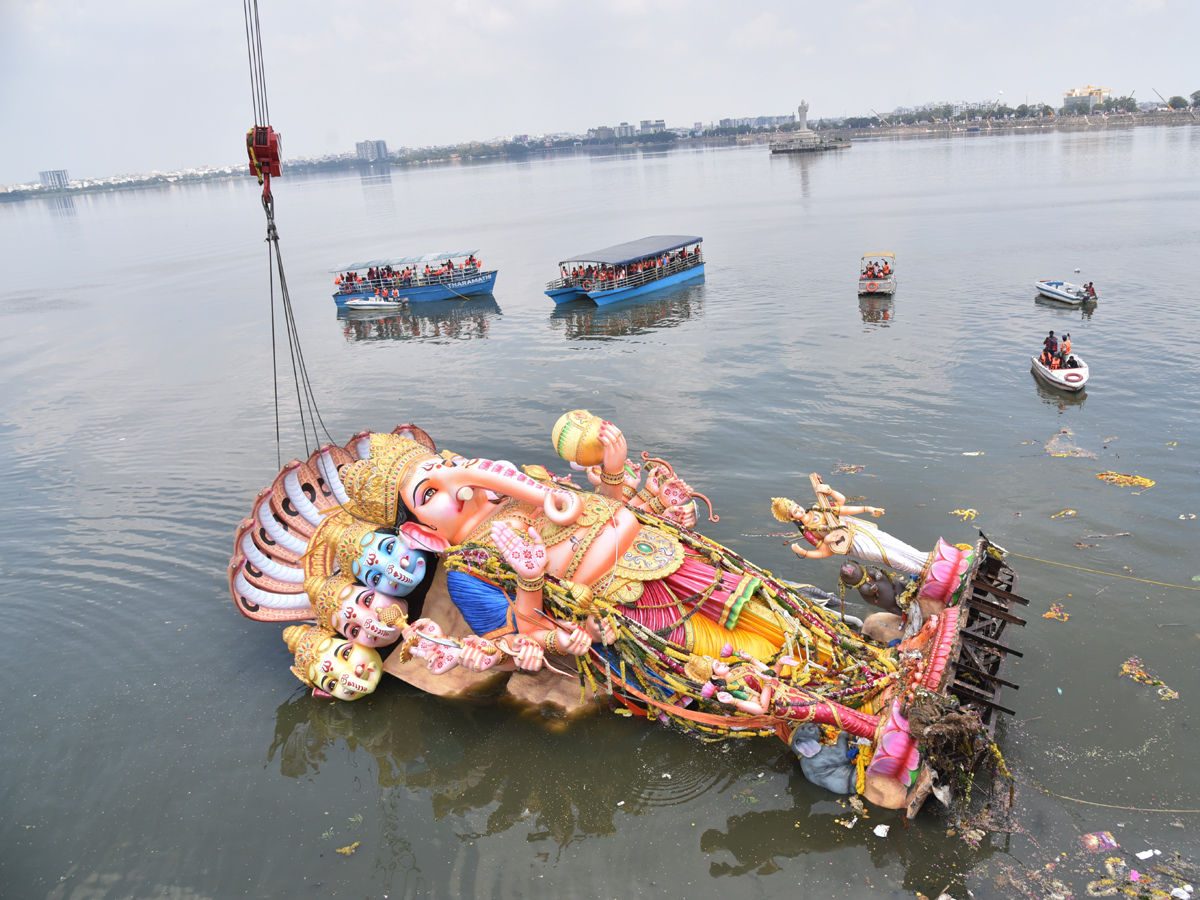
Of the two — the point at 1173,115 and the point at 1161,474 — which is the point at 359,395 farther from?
the point at 1173,115

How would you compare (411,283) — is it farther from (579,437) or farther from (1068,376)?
(579,437)

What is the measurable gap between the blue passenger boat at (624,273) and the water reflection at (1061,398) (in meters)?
19.1

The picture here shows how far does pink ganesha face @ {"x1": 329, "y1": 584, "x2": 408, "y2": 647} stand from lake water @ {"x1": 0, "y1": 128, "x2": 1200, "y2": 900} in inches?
42.1

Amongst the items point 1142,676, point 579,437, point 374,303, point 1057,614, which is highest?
point 374,303

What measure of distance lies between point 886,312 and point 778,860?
82.9 feet

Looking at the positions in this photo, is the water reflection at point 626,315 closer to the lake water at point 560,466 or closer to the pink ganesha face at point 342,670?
the lake water at point 560,466

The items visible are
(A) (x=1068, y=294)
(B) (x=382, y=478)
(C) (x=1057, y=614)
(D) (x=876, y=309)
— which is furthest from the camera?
(D) (x=876, y=309)

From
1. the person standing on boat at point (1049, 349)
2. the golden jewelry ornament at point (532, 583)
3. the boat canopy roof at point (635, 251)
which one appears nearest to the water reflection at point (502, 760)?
the golden jewelry ornament at point (532, 583)

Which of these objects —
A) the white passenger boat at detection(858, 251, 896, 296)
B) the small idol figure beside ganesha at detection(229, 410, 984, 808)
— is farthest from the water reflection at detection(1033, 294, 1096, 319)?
the small idol figure beside ganesha at detection(229, 410, 984, 808)

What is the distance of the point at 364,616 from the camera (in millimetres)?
8617

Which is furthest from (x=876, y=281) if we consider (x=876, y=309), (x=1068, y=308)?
(x=1068, y=308)

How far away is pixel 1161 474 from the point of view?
1345cm

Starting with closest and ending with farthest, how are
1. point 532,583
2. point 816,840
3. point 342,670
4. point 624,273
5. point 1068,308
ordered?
1. point 816,840
2. point 532,583
3. point 342,670
4. point 1068,308
5. point 624,273

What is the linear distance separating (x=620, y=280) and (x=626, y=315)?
268 cm
